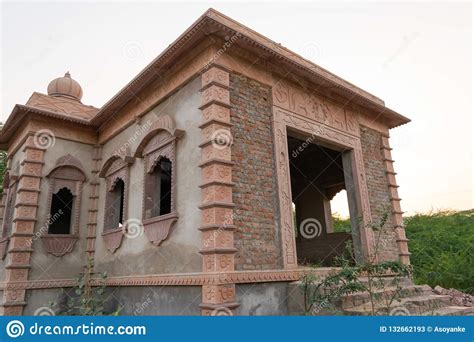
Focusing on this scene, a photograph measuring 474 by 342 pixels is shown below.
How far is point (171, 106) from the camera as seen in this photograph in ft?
23.3

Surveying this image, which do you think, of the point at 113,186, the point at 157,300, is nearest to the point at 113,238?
the point at 113,186

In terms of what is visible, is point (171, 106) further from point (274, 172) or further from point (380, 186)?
point (380, 186)

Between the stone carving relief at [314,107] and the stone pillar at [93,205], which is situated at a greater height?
the stone carving relief at [314,107]

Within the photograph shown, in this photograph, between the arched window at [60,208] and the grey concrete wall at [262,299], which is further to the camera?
the arched window at [60,208]

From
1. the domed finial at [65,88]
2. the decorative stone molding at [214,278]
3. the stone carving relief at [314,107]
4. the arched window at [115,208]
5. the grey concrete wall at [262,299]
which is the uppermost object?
the domed finial at [65,88]


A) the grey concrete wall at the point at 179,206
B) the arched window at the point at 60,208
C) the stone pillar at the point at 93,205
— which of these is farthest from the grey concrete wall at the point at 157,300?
the arched window at the point at 60,208

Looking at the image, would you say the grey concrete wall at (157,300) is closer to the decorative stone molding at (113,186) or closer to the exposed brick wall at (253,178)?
the exposed brick wall at (253,178)

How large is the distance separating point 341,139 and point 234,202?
3.78m

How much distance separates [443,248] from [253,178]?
384 inches

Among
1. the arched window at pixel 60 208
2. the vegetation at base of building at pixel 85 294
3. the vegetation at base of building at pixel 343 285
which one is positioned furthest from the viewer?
the arched window at pixel 60 208

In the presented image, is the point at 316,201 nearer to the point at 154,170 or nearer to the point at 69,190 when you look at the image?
the point at 154,170

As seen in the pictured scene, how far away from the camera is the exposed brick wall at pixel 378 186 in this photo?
8547 mm

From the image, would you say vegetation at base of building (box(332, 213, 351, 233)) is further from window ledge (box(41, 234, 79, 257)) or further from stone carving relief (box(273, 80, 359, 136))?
window ledge (box(41, 234, 79, 257))

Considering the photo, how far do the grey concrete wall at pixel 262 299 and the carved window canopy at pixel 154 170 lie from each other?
1753 mm
